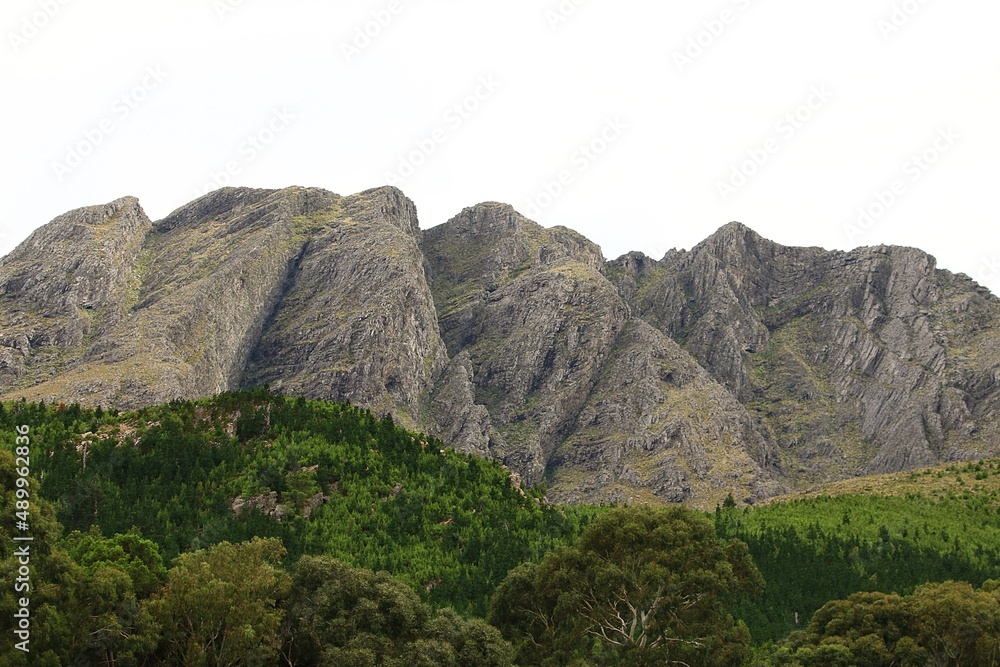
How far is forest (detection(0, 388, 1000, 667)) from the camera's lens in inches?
2248

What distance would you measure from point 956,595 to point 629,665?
23.1m

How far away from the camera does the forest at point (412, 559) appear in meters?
57.1

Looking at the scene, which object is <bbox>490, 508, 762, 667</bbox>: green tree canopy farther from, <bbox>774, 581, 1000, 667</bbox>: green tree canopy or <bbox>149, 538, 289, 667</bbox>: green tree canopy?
<bbox>149, 538, 289, 667</bbox>: green tree canopy

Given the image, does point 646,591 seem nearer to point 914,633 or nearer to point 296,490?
point 914,633

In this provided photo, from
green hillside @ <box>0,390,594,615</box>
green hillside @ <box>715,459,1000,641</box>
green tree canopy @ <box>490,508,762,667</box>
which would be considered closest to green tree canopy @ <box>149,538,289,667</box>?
green tree canopy @ <box>490,508,762,667</box>

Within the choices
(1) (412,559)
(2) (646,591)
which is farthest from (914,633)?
(1) (412,559)

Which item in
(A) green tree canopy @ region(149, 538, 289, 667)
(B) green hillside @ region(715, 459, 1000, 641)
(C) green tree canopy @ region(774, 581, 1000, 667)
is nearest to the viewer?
(A) green tree canopy @ region(149, 538, 289, 667)

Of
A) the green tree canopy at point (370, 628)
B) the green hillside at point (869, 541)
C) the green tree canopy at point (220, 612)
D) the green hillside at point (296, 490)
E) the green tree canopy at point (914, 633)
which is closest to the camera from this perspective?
the green tree canopy at point (370, 628)

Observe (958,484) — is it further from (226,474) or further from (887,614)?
(226,474)

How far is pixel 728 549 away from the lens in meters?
60.9

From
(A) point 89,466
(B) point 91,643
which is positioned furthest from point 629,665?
(A) point 89,466

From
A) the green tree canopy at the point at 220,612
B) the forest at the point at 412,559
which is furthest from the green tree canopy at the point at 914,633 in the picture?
the green tree canopy at the point at 220,612

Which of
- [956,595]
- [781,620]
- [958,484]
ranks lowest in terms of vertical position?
[781,620]

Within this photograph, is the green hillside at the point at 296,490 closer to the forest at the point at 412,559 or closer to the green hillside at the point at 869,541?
the forest at the point at 412,559
